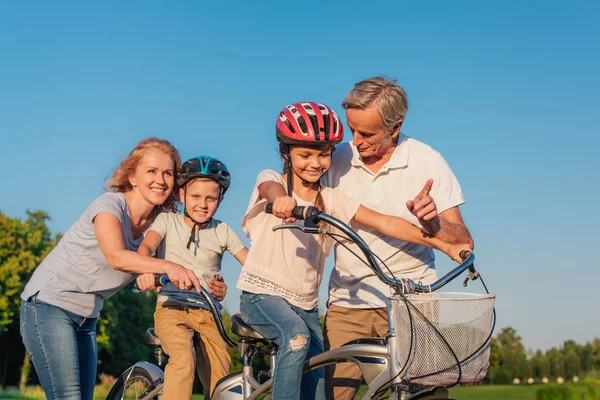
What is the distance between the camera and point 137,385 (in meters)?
6.01

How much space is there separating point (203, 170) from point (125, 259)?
963 millimetres

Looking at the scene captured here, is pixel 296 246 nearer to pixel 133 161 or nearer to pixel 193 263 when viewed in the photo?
pixel 193 263

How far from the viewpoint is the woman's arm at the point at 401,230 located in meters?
4.61

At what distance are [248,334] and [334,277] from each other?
0.79 m

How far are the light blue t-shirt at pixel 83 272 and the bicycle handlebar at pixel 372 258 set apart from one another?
160cm

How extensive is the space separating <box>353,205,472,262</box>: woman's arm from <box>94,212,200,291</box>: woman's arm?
1.04 m

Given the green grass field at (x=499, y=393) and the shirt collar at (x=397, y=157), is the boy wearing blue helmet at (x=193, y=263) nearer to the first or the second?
the shirt collar at (x=397, y=157)

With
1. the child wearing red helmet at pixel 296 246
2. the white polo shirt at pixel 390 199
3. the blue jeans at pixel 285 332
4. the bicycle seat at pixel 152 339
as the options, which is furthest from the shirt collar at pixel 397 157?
the bicycle seat at pixel 152 339

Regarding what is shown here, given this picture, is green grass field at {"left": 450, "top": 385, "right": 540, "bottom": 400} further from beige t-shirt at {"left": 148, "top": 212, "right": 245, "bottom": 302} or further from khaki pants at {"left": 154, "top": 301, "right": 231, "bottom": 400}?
beige t-shirt at {"left": 148, "top": 212, "right": 245, "bottom": 302}

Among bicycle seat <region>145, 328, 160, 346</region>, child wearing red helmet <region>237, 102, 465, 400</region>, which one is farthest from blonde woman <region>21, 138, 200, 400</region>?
child wearing red helmet <region>237, 102, 465, 400</region>

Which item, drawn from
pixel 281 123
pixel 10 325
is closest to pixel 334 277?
pixel 281 123

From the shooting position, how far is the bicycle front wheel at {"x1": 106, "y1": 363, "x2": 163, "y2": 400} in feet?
19.0

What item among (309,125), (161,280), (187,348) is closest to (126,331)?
(187,348)

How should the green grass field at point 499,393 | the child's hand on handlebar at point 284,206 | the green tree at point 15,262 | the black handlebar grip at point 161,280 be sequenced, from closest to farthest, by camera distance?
the child's hand on handlebar at point 284,206
the black handlebar grip at point 161,280
the green grass field at point 499,393
the green tree at point 15,262
